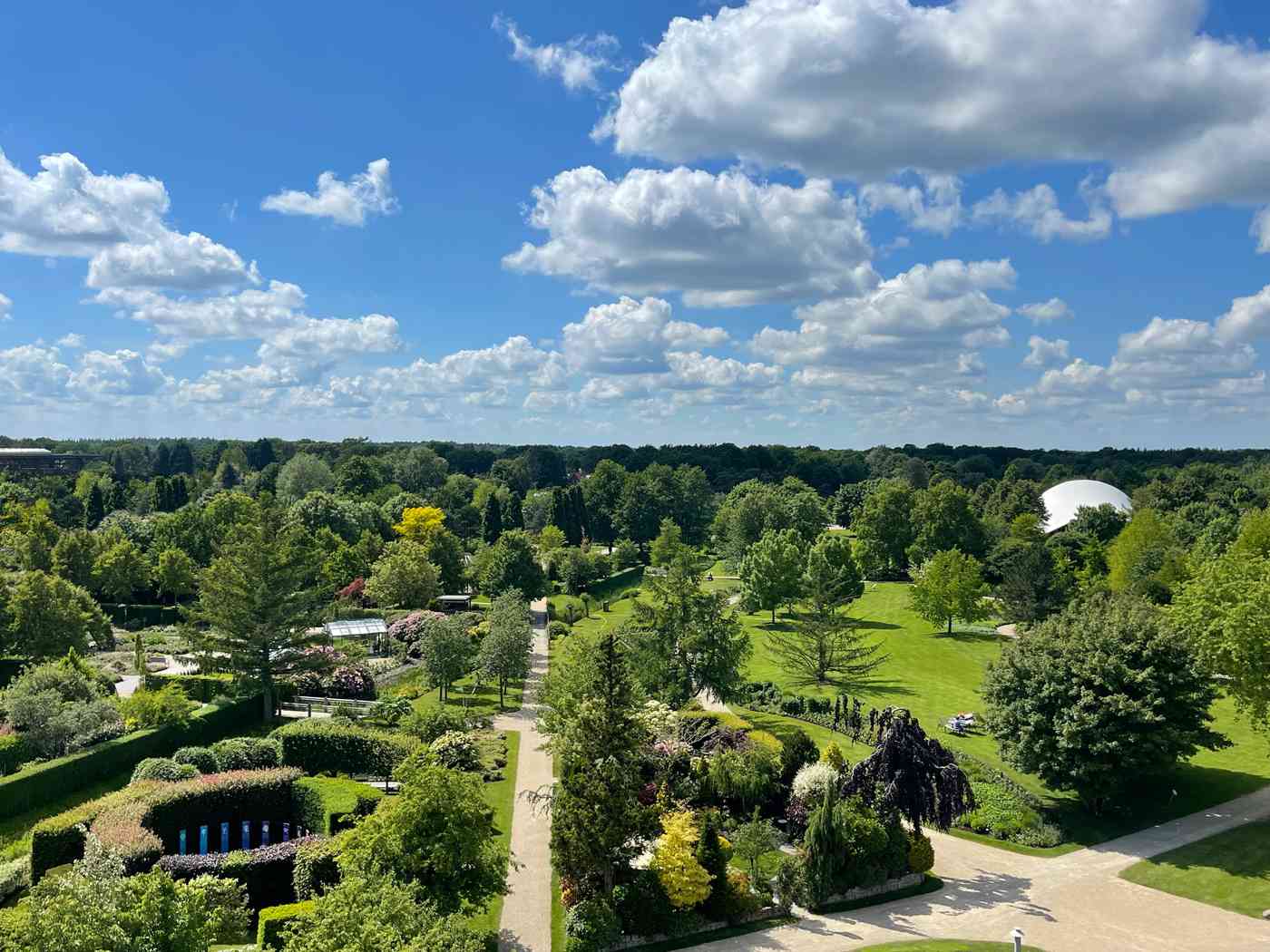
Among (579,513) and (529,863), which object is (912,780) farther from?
(579,513)

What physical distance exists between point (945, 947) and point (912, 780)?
470 cm

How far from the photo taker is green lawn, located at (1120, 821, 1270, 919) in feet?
75.8

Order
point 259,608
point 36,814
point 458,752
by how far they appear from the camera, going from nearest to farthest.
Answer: point 36,814
point 458,752
point 259,608

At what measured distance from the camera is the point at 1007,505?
9169 cm

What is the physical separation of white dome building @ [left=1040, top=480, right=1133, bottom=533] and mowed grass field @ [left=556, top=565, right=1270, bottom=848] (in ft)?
94.9

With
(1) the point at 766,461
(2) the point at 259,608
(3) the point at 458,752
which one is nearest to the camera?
(3) the point at 458,752

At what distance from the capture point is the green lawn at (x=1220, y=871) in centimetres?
2311

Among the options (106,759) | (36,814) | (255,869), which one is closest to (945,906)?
(255,869)

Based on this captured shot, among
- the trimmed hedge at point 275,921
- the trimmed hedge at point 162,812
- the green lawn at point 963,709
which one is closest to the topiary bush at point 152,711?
the trimmed hedge at point 162,812

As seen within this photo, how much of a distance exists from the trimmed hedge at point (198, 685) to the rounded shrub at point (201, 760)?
10.2 metres

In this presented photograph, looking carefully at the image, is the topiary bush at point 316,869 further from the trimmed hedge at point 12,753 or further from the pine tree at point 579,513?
the pine tree at point 579,513

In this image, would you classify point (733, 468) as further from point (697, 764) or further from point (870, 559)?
point (697, 764)

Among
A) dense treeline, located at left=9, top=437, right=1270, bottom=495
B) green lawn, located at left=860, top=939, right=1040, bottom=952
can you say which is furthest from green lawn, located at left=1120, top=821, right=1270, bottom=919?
dense treeline, located at left=9, top=437, right=1270, bottom=495

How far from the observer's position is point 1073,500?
96125mm
